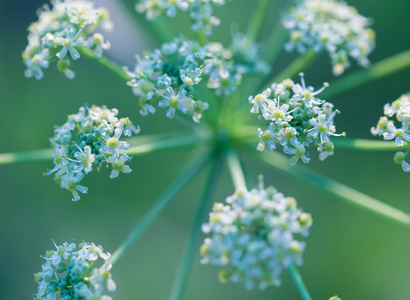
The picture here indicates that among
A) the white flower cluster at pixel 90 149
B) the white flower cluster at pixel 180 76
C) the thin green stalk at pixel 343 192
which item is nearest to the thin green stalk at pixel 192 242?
the thin green stalk at pixel 343 192

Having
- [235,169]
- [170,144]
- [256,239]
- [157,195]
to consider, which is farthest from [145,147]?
[157,195]

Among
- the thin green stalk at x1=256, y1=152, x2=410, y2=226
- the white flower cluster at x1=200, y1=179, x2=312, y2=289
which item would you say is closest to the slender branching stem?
the thin green stalk at x1=256, y1=152, x2=410, y2=226

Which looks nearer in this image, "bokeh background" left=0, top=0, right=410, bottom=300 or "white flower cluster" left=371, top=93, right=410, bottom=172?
"white flower cluster" left=371, top=93, right=410, bottom=172

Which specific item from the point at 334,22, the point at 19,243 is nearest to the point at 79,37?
the point at 334,22

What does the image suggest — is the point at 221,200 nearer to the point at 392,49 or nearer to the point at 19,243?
the point at 19,243

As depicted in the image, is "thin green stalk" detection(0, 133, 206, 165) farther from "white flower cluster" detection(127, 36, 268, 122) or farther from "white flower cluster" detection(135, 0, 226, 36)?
"white flower cluster" detection(135, 0, 226, 36)

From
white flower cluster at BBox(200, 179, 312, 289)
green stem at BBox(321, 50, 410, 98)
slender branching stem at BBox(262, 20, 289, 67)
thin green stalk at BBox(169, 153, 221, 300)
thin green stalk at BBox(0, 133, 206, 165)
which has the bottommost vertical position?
white flower cluster at BBox(200, 179, 312, 289)

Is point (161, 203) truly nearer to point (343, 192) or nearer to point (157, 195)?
point (343, 192)
